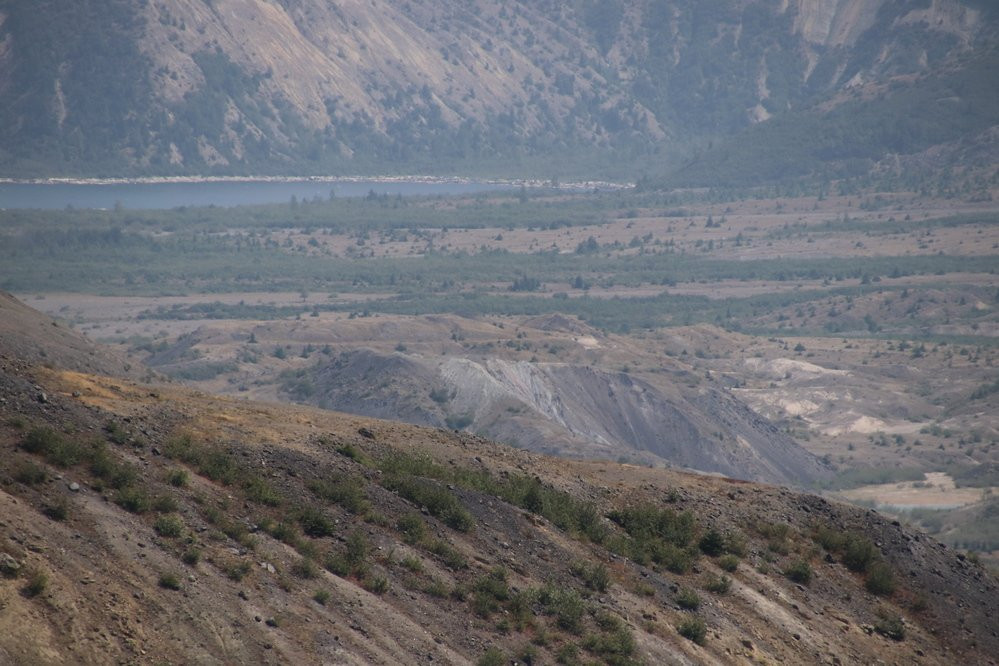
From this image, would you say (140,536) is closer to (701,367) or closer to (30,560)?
(30,560)

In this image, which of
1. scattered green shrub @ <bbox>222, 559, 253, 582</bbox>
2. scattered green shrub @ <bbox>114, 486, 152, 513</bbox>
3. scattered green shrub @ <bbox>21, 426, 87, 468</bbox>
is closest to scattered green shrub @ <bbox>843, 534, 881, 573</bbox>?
scattered green shrub @ <bbox>222, 559, 253, 582</bbox>

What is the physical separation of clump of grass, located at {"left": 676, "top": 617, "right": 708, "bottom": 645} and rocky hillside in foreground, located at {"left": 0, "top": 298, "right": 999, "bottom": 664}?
0.05m

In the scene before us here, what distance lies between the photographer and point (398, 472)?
3531 cm

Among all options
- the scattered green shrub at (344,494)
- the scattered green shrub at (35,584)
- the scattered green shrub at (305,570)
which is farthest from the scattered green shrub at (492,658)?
the scattered green shrub at (35,584)

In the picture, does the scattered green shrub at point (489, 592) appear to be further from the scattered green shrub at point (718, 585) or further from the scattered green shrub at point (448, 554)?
the scattered green shrub at point (718, 585)

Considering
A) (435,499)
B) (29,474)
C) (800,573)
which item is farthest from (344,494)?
(800,573)

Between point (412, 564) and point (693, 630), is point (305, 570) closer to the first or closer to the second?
point (412, 564)

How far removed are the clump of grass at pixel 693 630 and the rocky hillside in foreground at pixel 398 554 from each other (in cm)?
5

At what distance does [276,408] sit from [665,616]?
1256cm

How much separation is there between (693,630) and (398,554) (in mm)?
6360

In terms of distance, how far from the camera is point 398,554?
31609 mm

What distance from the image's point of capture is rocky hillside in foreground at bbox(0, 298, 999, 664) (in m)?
26.4

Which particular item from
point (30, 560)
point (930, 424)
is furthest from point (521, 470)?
point (930, 424)

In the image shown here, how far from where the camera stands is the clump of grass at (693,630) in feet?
108
